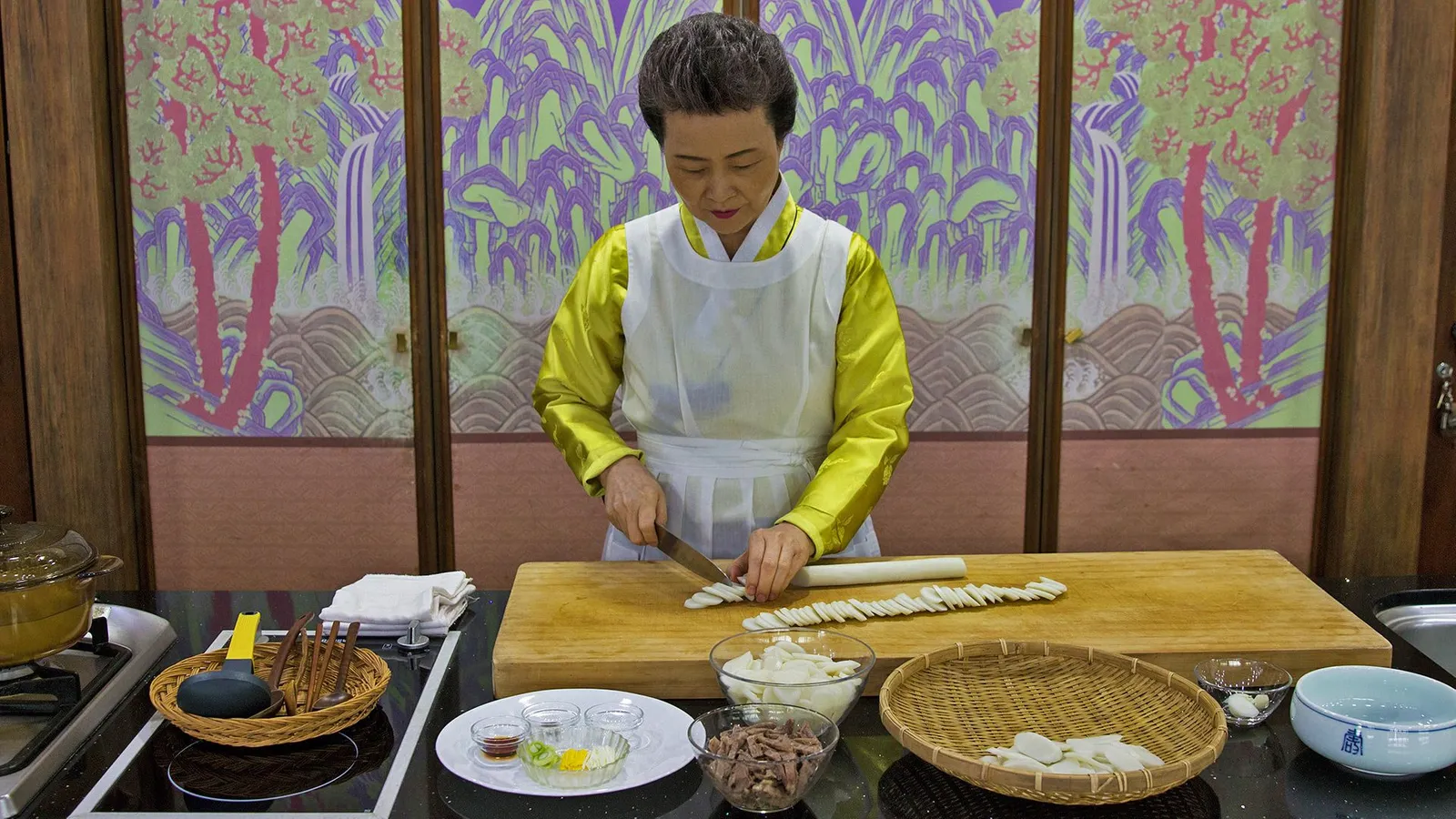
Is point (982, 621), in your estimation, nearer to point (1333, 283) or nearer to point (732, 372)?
point (732, 372)

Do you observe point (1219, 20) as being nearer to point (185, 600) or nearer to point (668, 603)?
point (668, 603)

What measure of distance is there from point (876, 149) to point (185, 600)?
191cm

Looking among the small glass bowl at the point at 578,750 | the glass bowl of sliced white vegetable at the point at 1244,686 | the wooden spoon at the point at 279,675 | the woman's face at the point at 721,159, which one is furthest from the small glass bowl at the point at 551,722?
the woman's face at the point at 721,159

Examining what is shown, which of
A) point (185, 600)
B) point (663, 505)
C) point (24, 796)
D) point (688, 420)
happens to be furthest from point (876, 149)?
point (24, 796)

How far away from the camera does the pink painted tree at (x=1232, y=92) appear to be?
3.10 meters

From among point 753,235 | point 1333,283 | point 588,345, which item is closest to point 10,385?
point 588,345

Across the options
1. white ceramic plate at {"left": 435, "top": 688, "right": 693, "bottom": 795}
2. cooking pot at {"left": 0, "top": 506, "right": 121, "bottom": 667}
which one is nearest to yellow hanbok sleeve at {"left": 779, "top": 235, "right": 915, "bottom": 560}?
white ceramic plate at {"left": 435, "top": 688, "right": 693, "bottom": 795}

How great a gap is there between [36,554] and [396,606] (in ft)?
1.50

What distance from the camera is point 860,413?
215 cm

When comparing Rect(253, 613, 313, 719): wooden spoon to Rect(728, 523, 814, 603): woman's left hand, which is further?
Rect(728, 523, 814, 603): woman's left hand

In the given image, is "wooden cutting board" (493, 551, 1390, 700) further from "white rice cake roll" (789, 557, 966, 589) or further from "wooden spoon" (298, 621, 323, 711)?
"wooden spoon" (298, 621, 323, 711)

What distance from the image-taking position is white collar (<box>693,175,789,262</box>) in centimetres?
217

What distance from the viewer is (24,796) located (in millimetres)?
1288

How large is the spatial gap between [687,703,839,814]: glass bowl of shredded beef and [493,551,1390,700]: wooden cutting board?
0.28m
